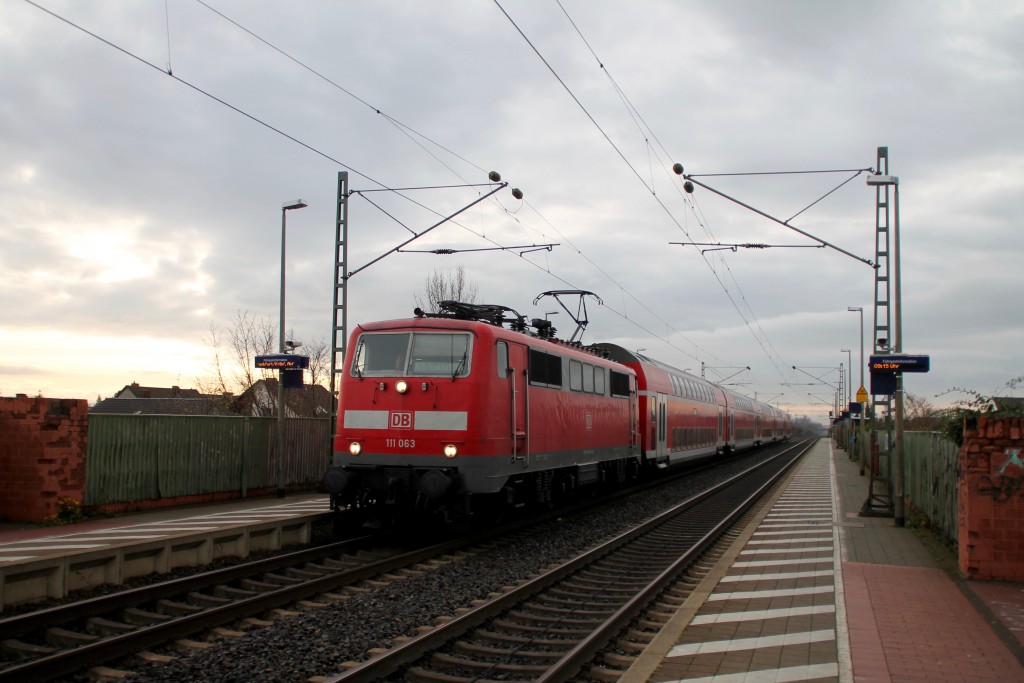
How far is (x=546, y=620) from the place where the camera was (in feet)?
28.0

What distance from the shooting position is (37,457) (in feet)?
47.4

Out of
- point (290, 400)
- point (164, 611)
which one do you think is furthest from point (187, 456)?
point (290, 400)

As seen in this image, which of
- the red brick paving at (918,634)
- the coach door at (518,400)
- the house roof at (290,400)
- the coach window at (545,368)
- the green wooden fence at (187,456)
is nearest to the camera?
the red brick paving at (918,634)

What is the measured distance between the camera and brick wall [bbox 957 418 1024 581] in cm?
998

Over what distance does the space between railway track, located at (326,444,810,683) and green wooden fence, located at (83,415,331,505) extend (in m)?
9.18

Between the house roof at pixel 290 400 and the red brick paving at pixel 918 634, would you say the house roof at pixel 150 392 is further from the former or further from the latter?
the red brick paving at pixel 918 634

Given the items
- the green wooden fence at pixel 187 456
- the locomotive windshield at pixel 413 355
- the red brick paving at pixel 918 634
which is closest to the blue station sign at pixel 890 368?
the red brick paving at pixel 918 634

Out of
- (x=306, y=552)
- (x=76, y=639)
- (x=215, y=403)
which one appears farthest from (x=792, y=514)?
(x=215, y=403)

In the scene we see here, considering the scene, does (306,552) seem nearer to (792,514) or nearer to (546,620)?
(546,620)

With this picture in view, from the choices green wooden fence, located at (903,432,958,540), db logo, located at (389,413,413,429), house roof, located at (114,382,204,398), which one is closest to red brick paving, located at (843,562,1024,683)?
green wooden fence, located at (903,432,958,540)

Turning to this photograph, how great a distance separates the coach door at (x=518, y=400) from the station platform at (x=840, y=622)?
3.52m

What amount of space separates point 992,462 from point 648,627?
4817 millimetres

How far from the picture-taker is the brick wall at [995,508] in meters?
9.98

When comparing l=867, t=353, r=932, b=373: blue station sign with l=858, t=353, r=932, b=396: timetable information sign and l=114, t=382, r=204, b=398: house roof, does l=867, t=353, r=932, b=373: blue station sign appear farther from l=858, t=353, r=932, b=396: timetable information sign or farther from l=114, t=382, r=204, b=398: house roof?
l=114, t=382, r=204, b=398: house roof
